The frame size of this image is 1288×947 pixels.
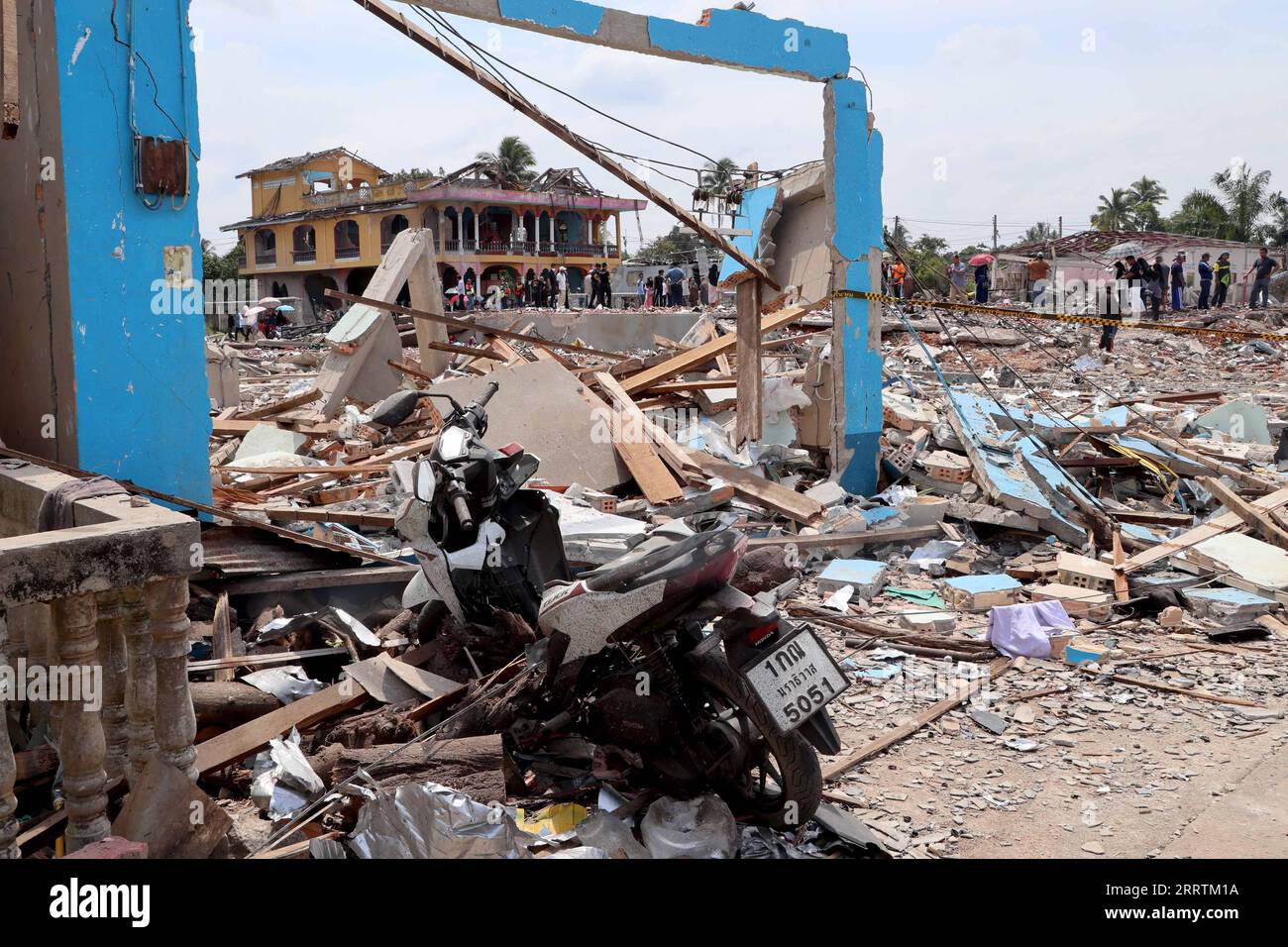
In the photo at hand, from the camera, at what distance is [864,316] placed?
31.0 ft

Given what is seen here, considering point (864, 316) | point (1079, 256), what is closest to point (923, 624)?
point (864, 316)

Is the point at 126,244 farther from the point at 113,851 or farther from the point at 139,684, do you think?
the point at 113,851

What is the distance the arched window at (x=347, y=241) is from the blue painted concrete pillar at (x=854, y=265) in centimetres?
4284

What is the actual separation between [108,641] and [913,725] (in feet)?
11.3

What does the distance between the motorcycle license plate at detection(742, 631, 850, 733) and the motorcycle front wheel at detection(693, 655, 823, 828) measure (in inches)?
1.8

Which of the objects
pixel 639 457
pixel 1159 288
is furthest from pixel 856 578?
pixel 1159 288

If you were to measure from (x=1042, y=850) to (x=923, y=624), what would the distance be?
2501mm

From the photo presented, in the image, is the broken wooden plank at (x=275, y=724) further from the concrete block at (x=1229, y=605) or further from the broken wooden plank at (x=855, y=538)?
the concrete block at (x=1229, y=605)

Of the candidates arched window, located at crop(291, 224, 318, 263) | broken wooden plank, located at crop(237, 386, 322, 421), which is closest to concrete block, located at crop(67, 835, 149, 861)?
broken wooden plank, located at crop(237, 386, 322, 421)

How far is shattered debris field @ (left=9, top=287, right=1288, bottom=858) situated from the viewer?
3699mm

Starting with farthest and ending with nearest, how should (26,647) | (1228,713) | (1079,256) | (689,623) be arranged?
(1079,256), (1228,713), (26,647), (689,623)

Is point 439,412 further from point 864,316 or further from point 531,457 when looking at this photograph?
point 531,457

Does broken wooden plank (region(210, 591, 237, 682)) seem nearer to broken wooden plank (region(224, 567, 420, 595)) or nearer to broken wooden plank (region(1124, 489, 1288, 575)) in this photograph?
broken wooden plank (region(224, 567, 420, 595))
